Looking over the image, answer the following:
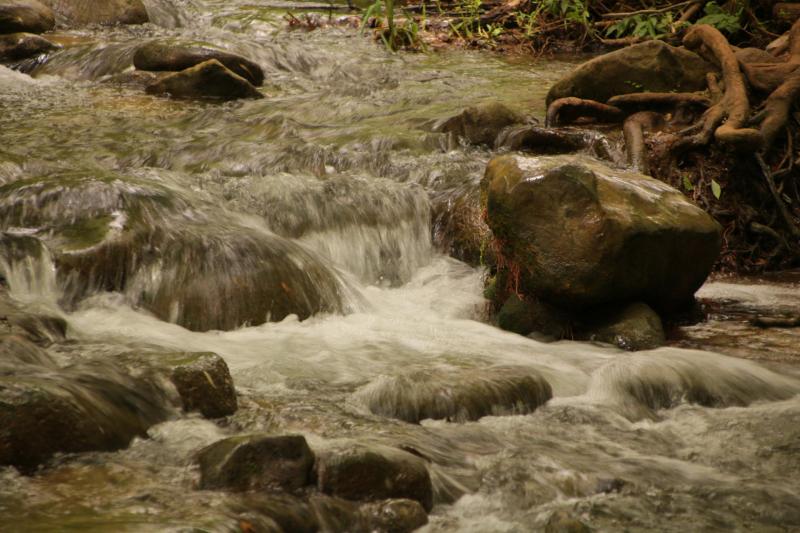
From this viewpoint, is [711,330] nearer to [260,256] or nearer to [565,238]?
[565,238]

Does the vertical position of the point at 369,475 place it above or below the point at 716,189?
below

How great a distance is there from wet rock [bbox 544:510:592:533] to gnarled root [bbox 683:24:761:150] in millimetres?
4710

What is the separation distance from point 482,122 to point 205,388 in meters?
4.94

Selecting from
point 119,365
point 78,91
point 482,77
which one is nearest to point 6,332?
point 119,365

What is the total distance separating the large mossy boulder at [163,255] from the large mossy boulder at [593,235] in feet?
4.04

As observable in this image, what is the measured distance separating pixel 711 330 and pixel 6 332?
3967 millimetres

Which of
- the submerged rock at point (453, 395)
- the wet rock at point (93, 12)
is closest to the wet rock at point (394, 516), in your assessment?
the submerged rock at point (453, 395)

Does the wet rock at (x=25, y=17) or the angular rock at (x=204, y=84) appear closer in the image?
the angular rock at (x=204, y=84)

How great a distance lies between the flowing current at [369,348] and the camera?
135 inches

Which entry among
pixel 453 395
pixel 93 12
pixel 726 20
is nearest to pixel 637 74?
pixel 726 20

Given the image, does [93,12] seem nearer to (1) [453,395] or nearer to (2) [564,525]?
(1) [453,395]

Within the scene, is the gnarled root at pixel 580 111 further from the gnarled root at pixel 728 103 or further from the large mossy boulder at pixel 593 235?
the large mossy boulder at pixel 593 235

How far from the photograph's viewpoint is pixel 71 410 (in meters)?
3.40

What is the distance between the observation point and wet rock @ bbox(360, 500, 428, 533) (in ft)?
10.4
